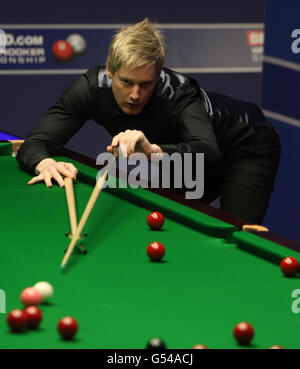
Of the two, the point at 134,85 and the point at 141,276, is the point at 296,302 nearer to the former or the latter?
the point at 141,276

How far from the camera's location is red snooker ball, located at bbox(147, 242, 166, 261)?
2520mm

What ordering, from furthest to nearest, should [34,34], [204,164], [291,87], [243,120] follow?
[34,34], [291,87], [243,120], [204,164]

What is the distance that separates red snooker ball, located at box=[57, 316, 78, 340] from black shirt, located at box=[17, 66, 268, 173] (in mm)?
1642

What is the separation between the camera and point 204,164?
3461 millimetres

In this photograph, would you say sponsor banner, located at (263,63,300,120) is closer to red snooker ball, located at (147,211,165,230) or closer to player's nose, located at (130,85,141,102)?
player's nose, located at (130,85,141,102)

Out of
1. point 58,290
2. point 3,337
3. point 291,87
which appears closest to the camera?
point 3,337

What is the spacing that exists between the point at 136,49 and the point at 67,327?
5.61ft

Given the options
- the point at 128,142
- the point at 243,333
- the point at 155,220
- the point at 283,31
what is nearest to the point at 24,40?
the point at 283,31

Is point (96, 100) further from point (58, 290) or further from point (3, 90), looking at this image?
point (3, 90)

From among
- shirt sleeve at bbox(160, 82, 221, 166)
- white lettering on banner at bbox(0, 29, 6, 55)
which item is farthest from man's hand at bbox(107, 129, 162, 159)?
white lettering on banner at bbox(0, 29, 6, 55)

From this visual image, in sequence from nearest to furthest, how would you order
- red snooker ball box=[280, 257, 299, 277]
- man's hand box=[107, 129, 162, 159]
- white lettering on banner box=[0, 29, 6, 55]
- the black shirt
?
1. red snooker ball box=[280, 257, 299, 277]
2. man's hand box=[107, 129, 162, 159]
3. the black shirt
4. white lettering on banner box=[0, 29, 6, 55]

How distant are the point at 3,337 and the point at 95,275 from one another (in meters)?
0.52

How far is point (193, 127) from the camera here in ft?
11.4

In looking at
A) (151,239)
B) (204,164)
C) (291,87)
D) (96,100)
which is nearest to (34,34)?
(291,87)
